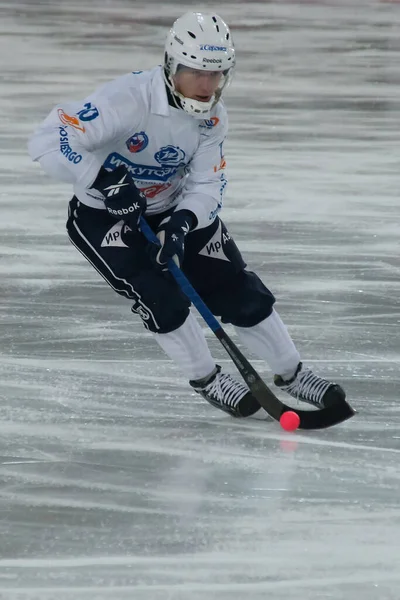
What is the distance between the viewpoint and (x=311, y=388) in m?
3.26

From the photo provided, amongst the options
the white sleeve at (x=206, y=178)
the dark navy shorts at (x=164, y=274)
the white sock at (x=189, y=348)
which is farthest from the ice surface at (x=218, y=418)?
the white sleeve at (x=206, y=178)

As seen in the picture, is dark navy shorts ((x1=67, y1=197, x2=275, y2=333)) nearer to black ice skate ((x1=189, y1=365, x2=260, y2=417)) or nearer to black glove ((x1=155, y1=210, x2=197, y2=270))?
black glove ((x1=155, y1=210, x2=197, y2=270))

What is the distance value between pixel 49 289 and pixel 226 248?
1.16m

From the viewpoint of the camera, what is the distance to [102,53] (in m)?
9.02

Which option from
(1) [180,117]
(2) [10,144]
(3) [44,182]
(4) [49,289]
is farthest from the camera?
(2) [10,144]

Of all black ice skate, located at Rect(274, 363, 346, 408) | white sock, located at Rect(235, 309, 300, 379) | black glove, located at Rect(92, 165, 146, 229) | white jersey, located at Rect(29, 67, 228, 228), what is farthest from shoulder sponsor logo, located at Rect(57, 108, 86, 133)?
black ice skate, located at Rect(274, 363, 346, 408)

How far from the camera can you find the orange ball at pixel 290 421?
3100 mm

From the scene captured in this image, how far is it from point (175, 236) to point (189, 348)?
0.34 m

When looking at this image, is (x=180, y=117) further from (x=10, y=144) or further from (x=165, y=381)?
(x=10, y=144)

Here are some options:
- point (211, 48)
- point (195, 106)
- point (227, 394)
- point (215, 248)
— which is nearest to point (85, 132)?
point (195, 106)

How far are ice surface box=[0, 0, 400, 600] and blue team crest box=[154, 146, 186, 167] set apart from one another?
2.30ft

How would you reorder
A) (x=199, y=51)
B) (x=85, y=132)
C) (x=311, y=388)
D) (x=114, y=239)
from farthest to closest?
(x=311, y=388)
(x=114, y=239)
(x=85, y=132)
(x=199, y=51)

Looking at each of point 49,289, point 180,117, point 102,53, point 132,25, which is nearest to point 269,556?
point 180,117

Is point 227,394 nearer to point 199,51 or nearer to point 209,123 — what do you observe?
point 209,123
